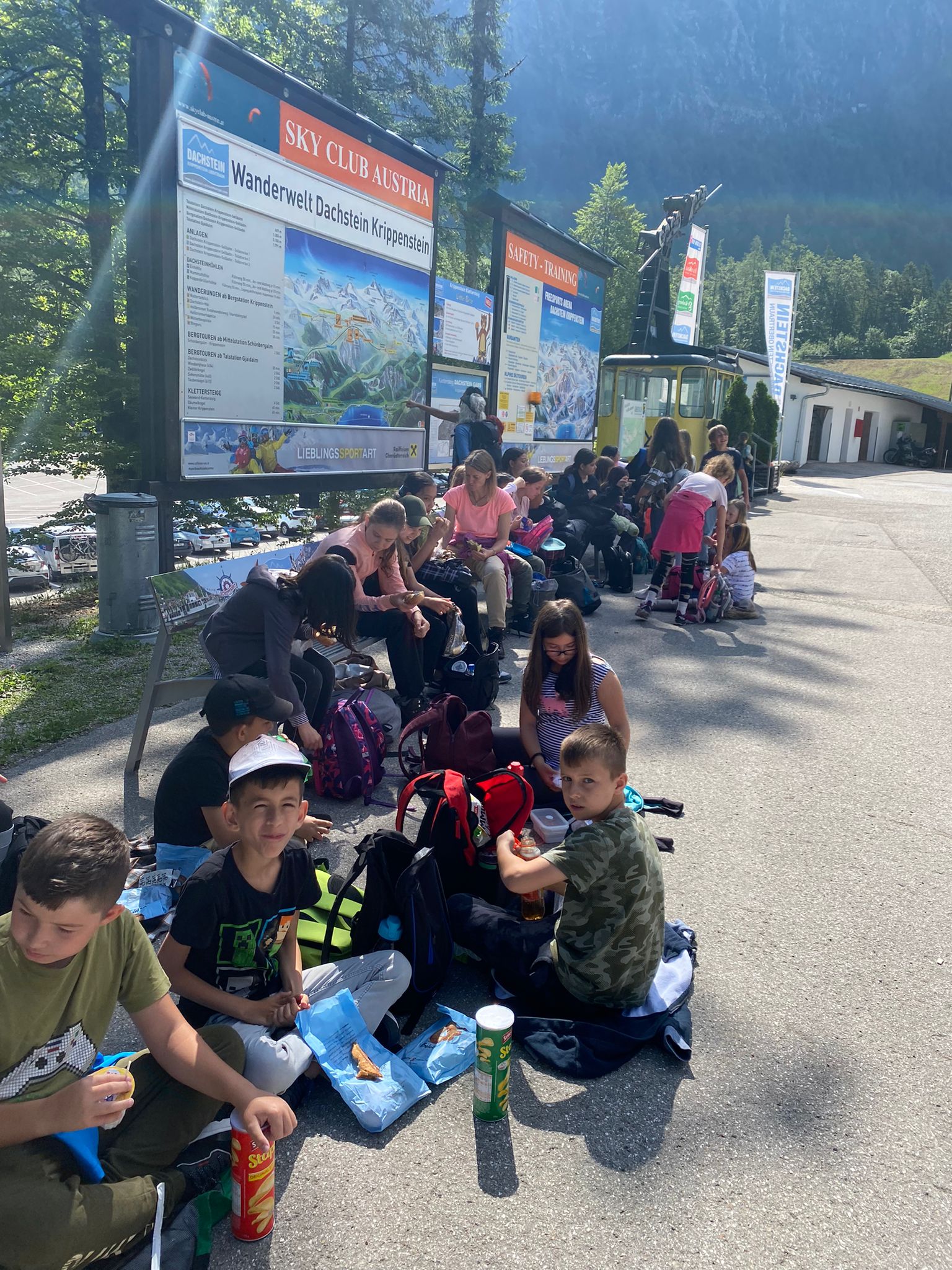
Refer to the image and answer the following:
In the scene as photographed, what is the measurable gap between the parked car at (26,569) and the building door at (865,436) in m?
49.4

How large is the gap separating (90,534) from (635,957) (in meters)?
12.2

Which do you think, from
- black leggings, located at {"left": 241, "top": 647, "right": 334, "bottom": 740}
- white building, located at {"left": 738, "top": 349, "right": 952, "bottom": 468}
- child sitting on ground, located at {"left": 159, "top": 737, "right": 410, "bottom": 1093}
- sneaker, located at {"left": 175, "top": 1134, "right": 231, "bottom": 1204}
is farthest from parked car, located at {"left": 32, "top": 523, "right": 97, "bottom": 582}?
white building, located at {"left": 738, "top": 349, "right": 952, "bottom": 468}

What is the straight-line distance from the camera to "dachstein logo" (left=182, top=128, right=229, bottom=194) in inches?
289

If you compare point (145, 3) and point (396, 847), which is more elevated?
point (145, 3)

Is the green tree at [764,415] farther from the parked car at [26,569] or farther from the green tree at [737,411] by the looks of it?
the parked car at [26,569]

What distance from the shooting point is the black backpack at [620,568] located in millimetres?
11344

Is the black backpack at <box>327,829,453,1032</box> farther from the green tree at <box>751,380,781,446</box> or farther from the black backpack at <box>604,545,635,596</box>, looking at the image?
the green tree at <box>751,380,781,446</box>

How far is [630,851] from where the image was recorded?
285 centimetres

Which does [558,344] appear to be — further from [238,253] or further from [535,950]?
[535,950]

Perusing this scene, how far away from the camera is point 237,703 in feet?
11.2

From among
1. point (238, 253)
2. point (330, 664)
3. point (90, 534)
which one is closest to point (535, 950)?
point (330, 664)

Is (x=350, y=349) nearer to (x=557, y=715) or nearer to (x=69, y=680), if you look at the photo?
(x=69, y=680)

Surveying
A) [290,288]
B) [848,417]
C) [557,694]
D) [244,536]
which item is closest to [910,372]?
[848,417]

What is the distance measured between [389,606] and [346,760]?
1.63 meters
